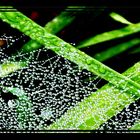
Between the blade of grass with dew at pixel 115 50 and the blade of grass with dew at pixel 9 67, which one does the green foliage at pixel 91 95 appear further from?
the blade of grass with dew at pixel 115 50

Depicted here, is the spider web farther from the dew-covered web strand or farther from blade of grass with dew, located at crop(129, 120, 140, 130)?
blade of grass with dew, located at crop(129, 120, 140, 130)

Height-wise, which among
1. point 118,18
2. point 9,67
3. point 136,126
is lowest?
point 136,126

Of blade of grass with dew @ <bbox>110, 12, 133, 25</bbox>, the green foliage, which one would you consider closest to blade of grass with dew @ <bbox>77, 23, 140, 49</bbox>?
blade of grass with dew @ <bbox>110, 12, 133, 25</bbox>

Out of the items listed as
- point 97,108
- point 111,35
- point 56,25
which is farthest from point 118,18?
point 97,108

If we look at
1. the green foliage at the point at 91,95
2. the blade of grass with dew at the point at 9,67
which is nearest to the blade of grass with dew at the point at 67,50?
the green foliage at the point at 91,95

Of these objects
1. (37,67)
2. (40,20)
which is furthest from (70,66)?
(40,20)

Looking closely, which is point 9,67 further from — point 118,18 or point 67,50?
point 118,18
